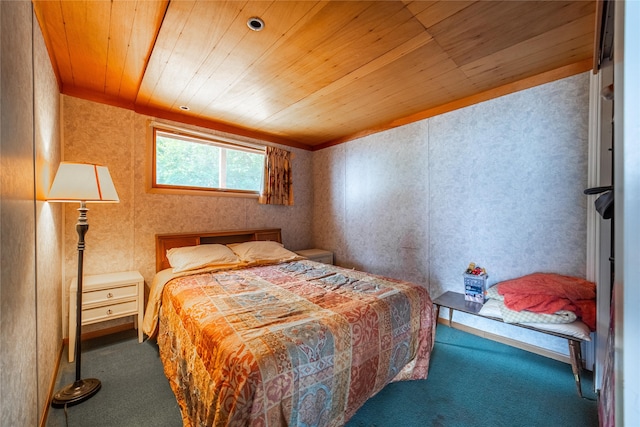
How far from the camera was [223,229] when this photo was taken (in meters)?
3.42

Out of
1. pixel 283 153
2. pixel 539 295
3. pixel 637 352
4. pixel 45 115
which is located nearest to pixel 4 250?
pixel 45 115

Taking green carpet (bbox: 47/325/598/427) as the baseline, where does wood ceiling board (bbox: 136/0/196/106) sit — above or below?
above

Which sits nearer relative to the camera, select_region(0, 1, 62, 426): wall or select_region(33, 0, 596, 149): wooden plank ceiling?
select_region(0, 1, 62, 426): wall

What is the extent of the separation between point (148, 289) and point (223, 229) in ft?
3.50

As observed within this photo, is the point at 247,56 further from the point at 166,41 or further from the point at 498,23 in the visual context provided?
the point at 498,23

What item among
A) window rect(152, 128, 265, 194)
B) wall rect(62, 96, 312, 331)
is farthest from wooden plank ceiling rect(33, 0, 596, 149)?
window rect(152, 128, 265, 194)

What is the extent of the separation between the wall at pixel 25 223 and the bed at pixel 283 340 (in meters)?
0.66

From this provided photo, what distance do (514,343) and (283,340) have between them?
2.43m

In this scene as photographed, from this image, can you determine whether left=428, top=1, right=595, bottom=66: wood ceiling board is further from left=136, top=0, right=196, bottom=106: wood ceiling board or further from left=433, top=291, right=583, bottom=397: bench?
left=433, top=291, right=583, bottom=397: bench

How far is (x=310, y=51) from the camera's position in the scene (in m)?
1.91

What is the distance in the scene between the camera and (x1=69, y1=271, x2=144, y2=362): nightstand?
2115 millimetres

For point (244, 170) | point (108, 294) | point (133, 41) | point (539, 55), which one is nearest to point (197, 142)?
point (244, 170)

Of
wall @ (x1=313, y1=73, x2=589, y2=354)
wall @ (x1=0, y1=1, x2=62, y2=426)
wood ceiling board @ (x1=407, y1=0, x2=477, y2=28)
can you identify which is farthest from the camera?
wall @ (x1=313, y1=73, x2=589, y2=354)

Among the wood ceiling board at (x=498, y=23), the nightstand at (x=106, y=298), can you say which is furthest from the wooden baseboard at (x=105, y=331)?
the wood ceiling board at (x=498, y=23)
